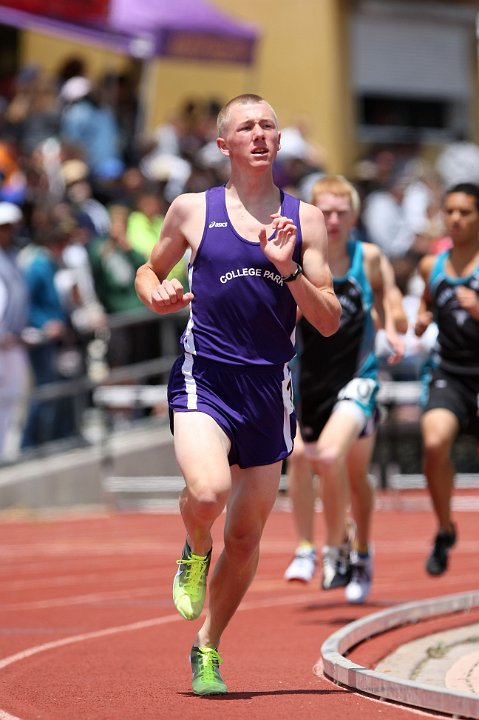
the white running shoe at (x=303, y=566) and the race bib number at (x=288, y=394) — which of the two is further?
the white running shoe at (x=303, y=566)

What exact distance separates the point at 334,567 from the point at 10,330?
7.40 metres

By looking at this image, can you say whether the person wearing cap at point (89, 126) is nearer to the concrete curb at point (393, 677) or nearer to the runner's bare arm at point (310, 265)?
the concrete curb at point (393, 677)

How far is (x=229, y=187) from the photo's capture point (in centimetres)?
771

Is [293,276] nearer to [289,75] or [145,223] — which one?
[145,223]

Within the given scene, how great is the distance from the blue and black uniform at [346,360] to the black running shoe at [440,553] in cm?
91

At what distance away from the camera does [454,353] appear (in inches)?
447

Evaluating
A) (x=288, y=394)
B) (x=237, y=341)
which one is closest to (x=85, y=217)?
(x=288, y=394)

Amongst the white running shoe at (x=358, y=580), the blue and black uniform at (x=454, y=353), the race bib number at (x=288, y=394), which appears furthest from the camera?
the blue and black uniform at (x=454, y=353)

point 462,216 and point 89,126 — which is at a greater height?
point 89,126

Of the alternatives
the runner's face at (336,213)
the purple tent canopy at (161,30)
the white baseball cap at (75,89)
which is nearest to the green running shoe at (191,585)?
the runner's face at (336,213)

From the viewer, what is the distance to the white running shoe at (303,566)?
35.1ft

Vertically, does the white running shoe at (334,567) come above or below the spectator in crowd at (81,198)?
below

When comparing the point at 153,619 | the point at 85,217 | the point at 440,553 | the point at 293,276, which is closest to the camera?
the point at 293,276

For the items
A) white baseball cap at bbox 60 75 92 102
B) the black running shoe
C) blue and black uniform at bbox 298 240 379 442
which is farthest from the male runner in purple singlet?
white baseball cap at bbox 60 75 92 102
